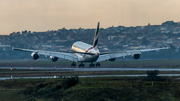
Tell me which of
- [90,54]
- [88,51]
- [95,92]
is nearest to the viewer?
[95,92]

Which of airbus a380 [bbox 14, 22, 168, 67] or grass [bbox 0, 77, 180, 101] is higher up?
airbus a380 [bbox 14, 22, 168, 67]

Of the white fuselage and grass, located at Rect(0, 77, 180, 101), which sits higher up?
the white fuselage

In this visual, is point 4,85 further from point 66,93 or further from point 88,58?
point 88,58

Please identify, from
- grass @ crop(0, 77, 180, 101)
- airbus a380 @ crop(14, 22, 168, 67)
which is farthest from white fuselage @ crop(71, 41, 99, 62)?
grass @ crop(0, 77, 180, 101)

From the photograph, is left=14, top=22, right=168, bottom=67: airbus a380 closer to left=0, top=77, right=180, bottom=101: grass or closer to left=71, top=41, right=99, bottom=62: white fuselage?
left=71, top=41, right=99, bottom=62: white fuselage

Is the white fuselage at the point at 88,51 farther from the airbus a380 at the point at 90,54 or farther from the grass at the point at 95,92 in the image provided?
the grass at the point at 95,92

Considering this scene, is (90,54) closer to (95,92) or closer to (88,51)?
(88,51)

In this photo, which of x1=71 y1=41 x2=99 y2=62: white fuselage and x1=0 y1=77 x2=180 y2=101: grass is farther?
x1=71 y1=41 x2=99 y2=62: white fuselage

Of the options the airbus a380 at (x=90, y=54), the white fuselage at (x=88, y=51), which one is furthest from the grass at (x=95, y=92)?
the airbus a380 at (x=90, y=54)

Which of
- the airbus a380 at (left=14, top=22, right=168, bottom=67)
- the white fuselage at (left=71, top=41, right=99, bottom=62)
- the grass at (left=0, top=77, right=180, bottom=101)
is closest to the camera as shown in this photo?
the grass at (left=0, top=77, right=180, bottom=101)

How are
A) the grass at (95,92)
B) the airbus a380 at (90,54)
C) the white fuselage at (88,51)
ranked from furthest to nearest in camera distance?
the airbus a380 at (90,54)
the white fuselage at (88,51)
the grass at (95,92)

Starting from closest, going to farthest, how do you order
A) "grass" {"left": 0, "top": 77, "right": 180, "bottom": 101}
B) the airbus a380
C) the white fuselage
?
1. "grass" {"left": 0, "top": 77, "right": 180, "bottom": 101}
2. the white fuselage
3. the airbus a380

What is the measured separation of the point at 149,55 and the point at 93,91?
10635cm

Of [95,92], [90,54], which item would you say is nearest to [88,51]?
[90,54]
